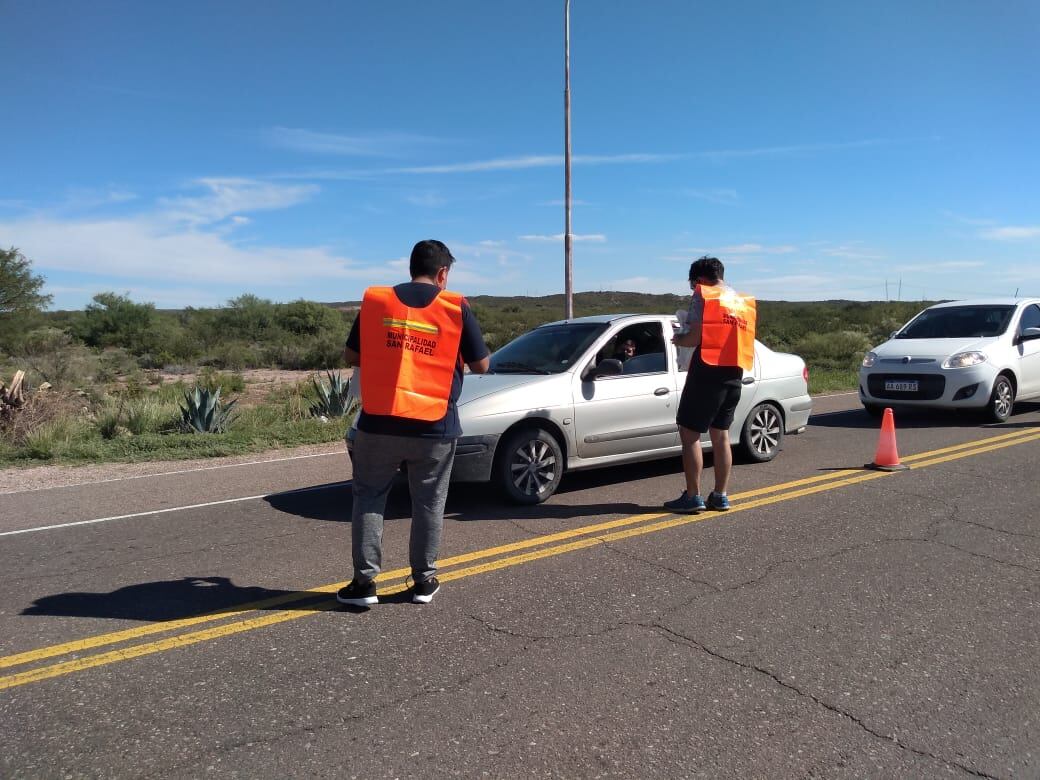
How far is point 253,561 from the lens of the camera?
5480 mm

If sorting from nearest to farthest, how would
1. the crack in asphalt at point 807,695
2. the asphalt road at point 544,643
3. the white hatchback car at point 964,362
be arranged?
the crack in asphalt at point 807,695
the asphalt road at point 544,643
the white hatchback car at point 964,362

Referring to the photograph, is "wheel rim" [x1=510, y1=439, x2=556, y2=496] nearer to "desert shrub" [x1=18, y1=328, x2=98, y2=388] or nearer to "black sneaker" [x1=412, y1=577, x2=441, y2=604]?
"black sneaker" [x1=412, y1=577, x2=441, y2=604]

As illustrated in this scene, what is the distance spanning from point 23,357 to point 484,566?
25.7m

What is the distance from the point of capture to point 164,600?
4746 mm

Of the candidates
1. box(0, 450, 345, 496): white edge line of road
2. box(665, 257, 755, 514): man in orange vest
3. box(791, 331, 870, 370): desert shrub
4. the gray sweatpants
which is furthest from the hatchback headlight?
box(791, 331, 870, 370): desert shrub

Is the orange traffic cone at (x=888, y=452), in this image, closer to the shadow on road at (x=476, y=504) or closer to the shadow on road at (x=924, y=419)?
the shadow on road at (x=476, y=504)

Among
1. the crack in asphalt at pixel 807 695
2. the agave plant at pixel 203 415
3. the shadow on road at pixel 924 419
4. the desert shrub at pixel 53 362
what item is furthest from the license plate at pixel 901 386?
the desert shrub at pixel 53 362

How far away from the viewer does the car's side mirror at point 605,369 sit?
700 centimetres

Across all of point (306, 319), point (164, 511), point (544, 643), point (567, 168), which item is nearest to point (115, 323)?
point (306, 319)

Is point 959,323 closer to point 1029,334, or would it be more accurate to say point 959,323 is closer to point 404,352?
point 1029,334

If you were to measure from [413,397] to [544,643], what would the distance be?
1.42m

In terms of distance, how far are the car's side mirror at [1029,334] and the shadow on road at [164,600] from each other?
444 inches

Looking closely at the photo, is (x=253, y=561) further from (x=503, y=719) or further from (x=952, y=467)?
(x=952, y=467)

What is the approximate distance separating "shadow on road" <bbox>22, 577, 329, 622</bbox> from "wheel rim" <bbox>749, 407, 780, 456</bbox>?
5.26 m
